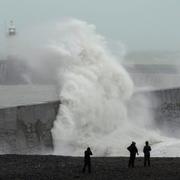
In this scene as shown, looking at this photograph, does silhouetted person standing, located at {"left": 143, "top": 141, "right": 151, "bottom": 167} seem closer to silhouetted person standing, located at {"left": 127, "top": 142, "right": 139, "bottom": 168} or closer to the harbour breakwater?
silhouetted person standing, located at {"left": 127, "top": 142, "right": 139, "bottom": 168}

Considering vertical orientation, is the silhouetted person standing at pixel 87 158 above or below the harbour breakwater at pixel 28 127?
below

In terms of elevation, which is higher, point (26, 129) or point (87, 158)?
point (26, 129)

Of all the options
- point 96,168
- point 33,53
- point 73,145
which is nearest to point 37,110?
point 73,145

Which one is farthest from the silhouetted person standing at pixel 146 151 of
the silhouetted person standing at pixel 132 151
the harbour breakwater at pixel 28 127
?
the harbour breakwater at pixel 28 127

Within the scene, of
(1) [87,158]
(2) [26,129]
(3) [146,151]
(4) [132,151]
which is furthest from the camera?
(2) [26,129]

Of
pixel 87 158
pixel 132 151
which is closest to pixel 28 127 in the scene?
pixel 132 151

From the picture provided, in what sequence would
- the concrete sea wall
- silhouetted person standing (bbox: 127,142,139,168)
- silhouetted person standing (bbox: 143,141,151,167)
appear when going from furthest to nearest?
the concrete sea wall
silhouetted person standing (bbox: 143,141,151,167)
silhouetted person standing (bbox: 127,142,139,168)

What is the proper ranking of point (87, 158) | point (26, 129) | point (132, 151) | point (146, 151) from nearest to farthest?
point (87, 158), point (132, 151), point (146, 151), point (26, 129)

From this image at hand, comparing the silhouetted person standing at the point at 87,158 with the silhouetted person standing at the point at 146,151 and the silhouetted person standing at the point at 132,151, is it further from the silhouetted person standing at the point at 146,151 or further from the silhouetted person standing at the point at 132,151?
the silhouetted person standing at the point at 146,151

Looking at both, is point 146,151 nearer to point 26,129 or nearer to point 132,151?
point 132,151

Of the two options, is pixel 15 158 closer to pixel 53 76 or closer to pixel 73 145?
pixel 73 145

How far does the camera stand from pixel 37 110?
1844 centimetres

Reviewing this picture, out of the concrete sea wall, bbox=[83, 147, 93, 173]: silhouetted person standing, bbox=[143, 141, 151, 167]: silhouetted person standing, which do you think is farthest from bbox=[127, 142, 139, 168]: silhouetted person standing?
the concrete sea wall

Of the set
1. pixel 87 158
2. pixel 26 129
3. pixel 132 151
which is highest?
pixel 26 129
